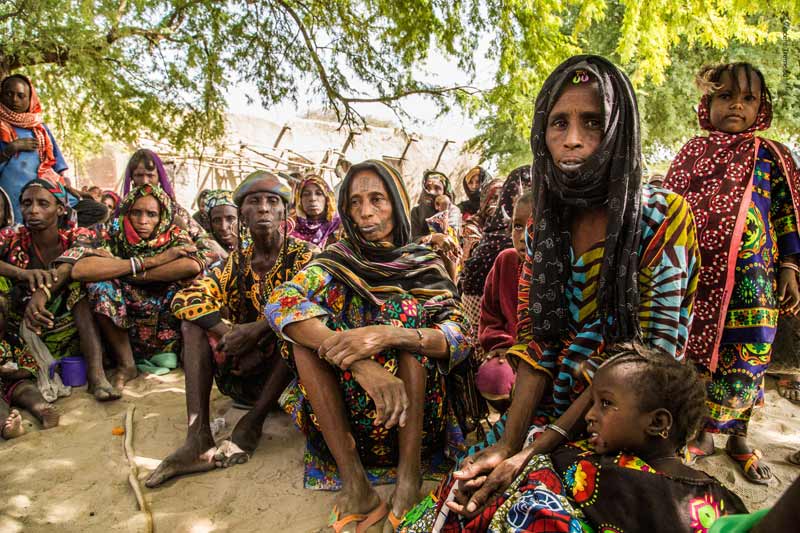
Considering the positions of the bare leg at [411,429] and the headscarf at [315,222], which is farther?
the headscarf at [315,222]

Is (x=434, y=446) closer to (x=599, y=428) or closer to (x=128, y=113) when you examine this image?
(x=599, y=428)

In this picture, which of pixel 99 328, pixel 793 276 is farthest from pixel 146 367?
pixel 793 276

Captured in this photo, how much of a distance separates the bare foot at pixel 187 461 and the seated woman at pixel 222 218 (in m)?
3.08

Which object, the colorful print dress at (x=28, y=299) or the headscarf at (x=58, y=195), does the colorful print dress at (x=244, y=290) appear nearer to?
the colorful print dress at (x=28, y=299)

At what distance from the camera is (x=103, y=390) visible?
3.68 metres

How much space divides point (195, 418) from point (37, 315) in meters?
1.76

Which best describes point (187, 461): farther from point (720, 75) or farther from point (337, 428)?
point (720, 75)

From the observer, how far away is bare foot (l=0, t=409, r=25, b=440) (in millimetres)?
3129

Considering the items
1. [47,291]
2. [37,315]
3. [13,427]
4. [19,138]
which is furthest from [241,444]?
[19,138]

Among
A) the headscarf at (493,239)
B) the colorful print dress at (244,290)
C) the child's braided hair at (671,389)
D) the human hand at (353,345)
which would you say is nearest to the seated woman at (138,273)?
the colorful print dress at (244,290)

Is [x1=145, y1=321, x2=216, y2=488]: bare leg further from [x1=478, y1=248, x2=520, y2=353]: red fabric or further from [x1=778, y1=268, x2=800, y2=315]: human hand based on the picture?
[x1=778, y1=268, x2=800, y2=315]: human hand

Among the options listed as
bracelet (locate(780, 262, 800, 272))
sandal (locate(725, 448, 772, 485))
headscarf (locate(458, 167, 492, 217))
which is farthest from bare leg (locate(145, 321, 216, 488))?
headscarf (locate(458, 167, 492, 217))

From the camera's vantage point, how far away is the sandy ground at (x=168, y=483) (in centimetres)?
239

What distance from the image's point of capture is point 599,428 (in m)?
1.74
